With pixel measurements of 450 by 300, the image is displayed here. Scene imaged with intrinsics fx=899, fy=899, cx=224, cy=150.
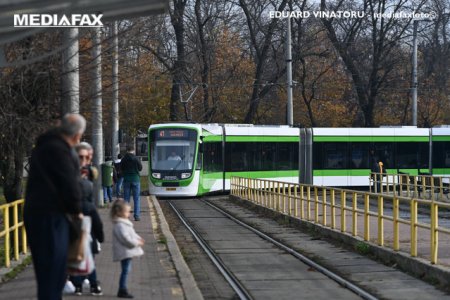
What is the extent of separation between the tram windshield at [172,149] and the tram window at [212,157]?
2.59 feet

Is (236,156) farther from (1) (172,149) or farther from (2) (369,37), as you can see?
(2) (369,37)

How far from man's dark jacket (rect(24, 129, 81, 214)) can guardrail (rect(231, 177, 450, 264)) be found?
6.84m

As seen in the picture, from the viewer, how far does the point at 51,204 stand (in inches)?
274

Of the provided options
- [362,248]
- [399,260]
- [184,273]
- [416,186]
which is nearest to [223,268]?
[184,273]

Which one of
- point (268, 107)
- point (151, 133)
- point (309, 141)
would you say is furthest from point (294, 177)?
point (268, 107)

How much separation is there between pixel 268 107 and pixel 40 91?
154 feet

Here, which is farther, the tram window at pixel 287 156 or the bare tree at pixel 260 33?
the bare tree at pixel 260 33

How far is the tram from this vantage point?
123ft

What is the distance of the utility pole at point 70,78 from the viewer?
14.5 meters

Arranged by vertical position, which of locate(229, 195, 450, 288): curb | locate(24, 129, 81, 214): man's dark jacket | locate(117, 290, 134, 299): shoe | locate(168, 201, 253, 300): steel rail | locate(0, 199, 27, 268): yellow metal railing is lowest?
locate(168, 201, 253, 300): steel rail

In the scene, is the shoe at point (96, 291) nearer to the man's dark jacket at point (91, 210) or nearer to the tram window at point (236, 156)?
the man's dark jacket at point (91, 210)

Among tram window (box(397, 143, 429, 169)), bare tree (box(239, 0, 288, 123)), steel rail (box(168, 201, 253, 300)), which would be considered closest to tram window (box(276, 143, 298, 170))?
tram window (box(397, 143, 429, 169))

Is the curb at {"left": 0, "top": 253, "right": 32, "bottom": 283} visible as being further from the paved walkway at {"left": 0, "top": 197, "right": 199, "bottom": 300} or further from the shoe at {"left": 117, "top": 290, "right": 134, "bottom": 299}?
the shoe at {"left": 117, "top": 290, "right": 134, "bottom": 299}

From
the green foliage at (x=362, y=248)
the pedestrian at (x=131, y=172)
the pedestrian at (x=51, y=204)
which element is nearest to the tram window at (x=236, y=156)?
the pedestrian at (x=131, y=172)
